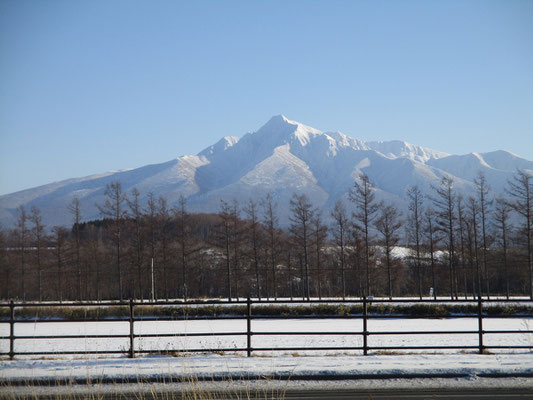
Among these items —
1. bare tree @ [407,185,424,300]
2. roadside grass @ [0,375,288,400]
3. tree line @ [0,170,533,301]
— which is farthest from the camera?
tree line @ [0,170,533,301]

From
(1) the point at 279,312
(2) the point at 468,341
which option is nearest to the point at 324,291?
(1) the point at 279,312

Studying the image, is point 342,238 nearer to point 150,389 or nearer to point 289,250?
point 289,250

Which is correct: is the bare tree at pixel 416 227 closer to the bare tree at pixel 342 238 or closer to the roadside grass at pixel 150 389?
the bare tree at pixel 342 238

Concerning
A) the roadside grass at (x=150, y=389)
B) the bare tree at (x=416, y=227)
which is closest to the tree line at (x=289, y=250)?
the bare tree at (x=416, y=227)

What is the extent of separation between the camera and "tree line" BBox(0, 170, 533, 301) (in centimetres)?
4366

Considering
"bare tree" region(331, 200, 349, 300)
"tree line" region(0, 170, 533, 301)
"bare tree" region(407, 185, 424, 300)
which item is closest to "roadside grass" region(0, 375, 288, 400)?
"tree line" region(0, 170, 533, 301)

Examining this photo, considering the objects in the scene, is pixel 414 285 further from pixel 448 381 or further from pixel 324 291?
pixel 448 381

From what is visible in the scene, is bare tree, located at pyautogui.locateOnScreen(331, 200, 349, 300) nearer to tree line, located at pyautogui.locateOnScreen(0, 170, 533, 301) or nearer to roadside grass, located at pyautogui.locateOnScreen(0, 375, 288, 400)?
tree line, located at pyautogui.locateOnScreen(0, 170, 533, 301)

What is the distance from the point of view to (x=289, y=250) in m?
53.4

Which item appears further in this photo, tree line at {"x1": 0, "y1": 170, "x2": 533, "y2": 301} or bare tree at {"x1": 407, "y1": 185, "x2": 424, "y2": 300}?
tree line at {"x1": 0, "y1": 170, "x2": 533, "y2": 301}

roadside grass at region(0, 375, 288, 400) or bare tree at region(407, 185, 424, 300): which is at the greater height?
bare tree at region(407, 185, 424, 300)

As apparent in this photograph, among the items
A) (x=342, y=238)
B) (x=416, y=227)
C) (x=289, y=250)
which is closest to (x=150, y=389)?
(x=416, y=227)

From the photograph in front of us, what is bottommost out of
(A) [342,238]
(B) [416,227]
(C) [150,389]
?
(C) [150,389]

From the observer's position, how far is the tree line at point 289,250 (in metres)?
43.7
